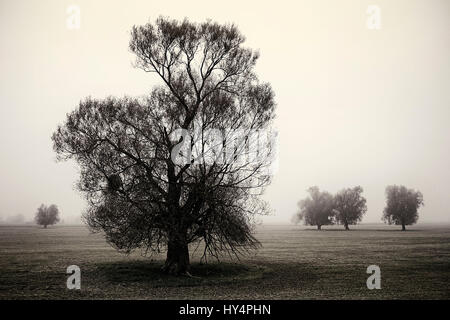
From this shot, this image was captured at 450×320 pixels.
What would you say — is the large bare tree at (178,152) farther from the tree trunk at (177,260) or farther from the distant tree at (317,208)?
the distant tree at (317,208)

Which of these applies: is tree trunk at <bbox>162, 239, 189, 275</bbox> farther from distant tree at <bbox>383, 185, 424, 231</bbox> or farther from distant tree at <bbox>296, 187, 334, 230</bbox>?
distant tree at <bbox>296, 187, 334, 230</bbox>

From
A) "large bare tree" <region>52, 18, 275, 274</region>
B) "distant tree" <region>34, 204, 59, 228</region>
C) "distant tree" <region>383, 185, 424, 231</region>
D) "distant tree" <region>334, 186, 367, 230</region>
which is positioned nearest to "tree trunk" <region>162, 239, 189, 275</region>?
"large bare tree" <region>52, 18, 275, 274</region>

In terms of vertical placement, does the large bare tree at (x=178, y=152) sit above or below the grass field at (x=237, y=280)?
above

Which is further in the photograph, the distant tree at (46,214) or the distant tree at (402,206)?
the distant tree at (46,214)

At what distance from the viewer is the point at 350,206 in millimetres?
111938

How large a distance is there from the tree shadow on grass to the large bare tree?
4.66ft

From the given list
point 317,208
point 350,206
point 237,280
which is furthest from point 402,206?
point 237,280

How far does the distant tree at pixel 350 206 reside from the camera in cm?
11156

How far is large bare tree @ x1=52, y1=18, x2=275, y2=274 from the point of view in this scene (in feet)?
74.6

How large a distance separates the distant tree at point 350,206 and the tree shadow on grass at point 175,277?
292 ft

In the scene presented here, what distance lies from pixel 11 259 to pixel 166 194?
60.4ft

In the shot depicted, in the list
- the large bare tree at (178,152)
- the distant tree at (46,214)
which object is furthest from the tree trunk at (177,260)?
the distant tree at (46,214)
